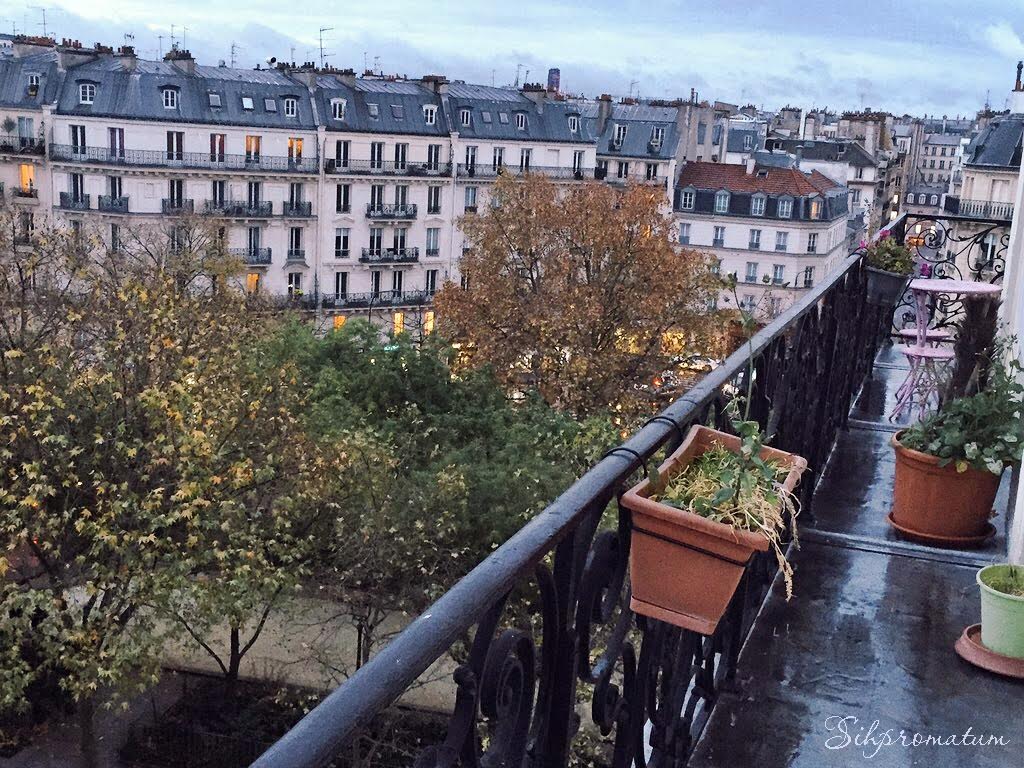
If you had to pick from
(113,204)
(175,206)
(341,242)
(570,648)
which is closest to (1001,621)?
(570,648)

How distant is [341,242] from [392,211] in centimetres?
254

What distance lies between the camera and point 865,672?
3832 millimetres

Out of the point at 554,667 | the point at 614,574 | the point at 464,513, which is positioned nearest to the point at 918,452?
the point at 614,574

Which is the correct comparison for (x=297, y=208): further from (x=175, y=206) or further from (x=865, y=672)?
(x=865, y=672)

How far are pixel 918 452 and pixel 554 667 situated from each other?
331cm

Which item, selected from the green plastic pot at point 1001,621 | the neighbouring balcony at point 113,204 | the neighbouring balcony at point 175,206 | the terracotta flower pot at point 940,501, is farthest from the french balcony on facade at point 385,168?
the green plastic pot at point 1001,621

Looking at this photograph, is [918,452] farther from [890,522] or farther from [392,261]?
[392,261]

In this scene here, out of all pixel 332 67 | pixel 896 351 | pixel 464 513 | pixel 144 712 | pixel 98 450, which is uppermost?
pixel 332 67

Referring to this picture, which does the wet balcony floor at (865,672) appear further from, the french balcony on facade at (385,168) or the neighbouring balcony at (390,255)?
the french balcony on facade at (385,168)

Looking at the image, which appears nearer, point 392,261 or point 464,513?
point 464,513

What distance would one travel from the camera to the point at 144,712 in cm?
1535

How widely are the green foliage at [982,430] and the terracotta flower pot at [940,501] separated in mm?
87

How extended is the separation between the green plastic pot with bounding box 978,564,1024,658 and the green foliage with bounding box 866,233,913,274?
414 cm

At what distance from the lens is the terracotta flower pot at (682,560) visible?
2.47 meters
